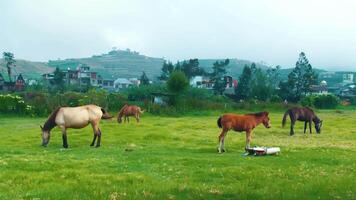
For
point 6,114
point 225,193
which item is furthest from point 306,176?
point 6,114

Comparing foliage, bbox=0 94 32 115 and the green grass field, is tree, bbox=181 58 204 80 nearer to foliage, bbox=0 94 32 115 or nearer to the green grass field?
foliage, bbox=0 94 32 115

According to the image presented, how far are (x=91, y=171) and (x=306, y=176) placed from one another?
6285mm

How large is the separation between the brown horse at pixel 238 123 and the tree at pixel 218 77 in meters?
82.0

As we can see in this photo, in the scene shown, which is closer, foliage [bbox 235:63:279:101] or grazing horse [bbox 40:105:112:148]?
grazing horse [bbox 40:105:112:148]

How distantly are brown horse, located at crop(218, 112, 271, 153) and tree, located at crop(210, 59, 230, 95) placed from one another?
269ft

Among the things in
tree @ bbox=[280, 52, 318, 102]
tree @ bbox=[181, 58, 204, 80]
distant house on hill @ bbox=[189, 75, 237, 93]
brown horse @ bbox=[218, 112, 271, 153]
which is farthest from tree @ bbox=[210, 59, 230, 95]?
brown horse @ bbox=[218, 112, 271, 153]

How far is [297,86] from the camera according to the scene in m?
98.9

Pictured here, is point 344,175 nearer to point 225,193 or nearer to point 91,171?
point 225,193

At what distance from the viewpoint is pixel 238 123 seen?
22688 mm

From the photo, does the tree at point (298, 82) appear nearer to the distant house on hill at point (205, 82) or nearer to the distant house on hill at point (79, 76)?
the distant house on hill at point (205, 82)

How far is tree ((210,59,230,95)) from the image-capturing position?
10706 cm

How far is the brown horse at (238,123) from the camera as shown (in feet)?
72.8

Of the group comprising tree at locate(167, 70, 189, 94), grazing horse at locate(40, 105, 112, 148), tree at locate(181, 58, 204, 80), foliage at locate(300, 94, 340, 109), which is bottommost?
foliage at locate(300, 94, 340, 109)

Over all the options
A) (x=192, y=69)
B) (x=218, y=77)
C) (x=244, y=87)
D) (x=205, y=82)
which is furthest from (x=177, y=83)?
(x=205, y=82)
